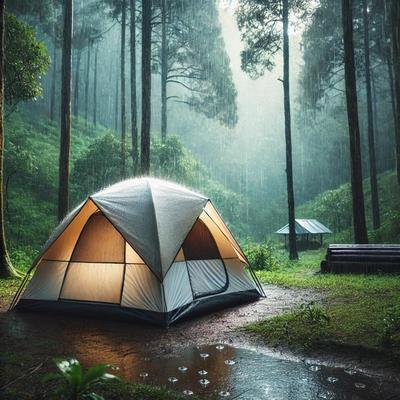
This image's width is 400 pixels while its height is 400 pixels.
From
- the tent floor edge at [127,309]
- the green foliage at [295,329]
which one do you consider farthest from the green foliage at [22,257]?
the green foliage at [295,329]

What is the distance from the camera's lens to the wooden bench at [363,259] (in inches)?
396

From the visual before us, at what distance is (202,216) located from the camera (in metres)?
7.70

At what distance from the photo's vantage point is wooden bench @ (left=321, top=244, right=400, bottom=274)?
10047mm

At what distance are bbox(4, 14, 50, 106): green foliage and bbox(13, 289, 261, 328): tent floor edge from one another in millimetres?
8651

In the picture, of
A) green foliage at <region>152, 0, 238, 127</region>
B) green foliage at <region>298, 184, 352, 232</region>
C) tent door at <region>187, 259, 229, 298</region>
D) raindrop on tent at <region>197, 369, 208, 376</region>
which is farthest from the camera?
green foliage at <region>298, 184, 352, 232</region>

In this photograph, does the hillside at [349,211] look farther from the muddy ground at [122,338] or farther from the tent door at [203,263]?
the muddy ground at [122,338]

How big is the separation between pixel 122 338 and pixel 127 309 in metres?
0.92

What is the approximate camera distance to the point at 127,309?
629cm

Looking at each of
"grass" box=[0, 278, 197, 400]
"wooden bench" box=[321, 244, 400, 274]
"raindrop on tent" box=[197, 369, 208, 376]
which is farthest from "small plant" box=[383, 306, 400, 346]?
"wooden bench" box=[321, 244, 400, 274]

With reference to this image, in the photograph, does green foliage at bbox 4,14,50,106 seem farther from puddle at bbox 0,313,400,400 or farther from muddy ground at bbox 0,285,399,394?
puddle at bbox 0,313,400,400

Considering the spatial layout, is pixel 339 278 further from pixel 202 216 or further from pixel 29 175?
pixel 29 175

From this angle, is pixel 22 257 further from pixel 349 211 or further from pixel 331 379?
pixel 349 211

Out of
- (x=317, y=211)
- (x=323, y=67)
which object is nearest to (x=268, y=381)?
(x=323, y=67)

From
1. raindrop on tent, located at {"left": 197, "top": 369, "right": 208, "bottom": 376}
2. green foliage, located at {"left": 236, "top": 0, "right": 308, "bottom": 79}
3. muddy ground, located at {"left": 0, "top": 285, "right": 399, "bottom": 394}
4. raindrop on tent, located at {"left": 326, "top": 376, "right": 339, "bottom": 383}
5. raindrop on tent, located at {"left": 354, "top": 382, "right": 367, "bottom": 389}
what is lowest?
raindrop on tent, located at {"left": 354, "top": 382, "right": 367, "bottom": 389}
